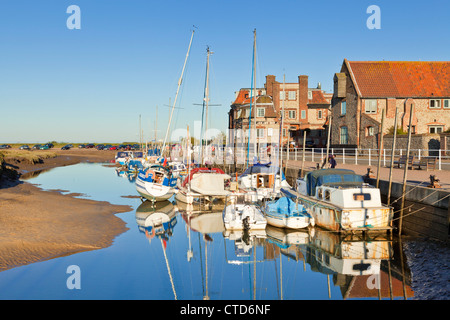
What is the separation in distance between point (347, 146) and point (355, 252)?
34.5 meters

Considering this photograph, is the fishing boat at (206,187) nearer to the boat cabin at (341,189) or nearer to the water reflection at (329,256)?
the water reflection at (329,256)

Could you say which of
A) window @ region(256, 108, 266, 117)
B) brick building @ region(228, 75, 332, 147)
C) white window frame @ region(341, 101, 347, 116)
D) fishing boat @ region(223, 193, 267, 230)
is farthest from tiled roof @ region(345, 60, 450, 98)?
fishing boat @ region(223, 193, 267, 230)

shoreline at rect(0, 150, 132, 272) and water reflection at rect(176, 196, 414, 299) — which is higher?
shoreline at rect(0, 150, 132, 272)

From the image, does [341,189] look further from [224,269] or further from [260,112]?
[260,112]

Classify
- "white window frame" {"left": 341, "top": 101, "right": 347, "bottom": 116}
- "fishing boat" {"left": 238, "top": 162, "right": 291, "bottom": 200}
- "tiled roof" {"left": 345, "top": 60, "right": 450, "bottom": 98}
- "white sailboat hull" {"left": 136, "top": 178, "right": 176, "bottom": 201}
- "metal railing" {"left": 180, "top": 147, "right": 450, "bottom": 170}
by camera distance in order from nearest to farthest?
1. "fishing boat" {"left": 238, "top": 162, "right": 291, "bottom": 200}
2. "white sailboat hull" {"left": 136, "top": 178, "right": 176, "bottom": 201}
3. "metal railing" {"left": 180, "top": 147, "right": 450, "bottom": 170}
4. "tiled roof" {"left": 345, "top": 60, "right": 450, "bottom": 98}
5. "white window frame" {"left": 341, "top": 101, "right": 347, "bottom": 116}

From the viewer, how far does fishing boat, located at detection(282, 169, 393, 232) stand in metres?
20.1

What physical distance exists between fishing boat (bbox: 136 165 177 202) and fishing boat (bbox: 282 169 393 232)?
494 inches

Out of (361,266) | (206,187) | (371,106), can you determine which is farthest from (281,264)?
(371,106)

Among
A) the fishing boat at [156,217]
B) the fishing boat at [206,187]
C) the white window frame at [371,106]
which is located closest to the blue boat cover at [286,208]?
the fishing boat at [156,217]

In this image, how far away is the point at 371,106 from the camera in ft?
161

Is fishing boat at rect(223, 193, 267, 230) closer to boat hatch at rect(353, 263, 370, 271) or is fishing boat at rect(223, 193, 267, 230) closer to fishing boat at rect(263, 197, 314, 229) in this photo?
fishing boat at rect(263, 197, 314, 229)

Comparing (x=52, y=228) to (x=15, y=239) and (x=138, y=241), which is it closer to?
(x=15, y=239)

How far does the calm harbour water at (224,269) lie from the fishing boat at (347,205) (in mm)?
858

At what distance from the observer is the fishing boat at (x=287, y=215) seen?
22.1m
